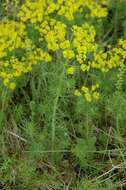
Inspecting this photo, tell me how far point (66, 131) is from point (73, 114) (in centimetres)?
15

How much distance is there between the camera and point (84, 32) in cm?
235

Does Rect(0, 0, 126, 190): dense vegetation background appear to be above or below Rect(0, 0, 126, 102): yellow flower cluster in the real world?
below

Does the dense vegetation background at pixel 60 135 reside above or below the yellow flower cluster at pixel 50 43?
below

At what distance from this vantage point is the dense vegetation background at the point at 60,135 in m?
2.45

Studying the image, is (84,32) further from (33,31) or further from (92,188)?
(92,188)

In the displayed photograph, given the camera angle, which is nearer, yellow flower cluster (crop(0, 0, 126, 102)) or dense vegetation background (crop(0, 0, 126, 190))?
yellow flower cluster (crop(0, 0, 126, 102))

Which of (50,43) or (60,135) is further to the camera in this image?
(60,135)

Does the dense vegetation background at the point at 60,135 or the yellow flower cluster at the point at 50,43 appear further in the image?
the dense vegetation background at the point at 60,135

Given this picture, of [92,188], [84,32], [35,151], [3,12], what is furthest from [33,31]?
[92,188]

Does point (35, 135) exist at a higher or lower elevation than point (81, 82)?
lower

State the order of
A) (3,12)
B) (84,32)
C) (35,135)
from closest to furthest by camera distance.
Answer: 1. (84,32)
2. (35,135)
3. (3,12)

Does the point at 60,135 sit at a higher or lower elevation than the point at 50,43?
lower

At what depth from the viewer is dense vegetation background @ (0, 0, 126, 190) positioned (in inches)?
96.3

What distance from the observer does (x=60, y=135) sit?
256 centimetres
